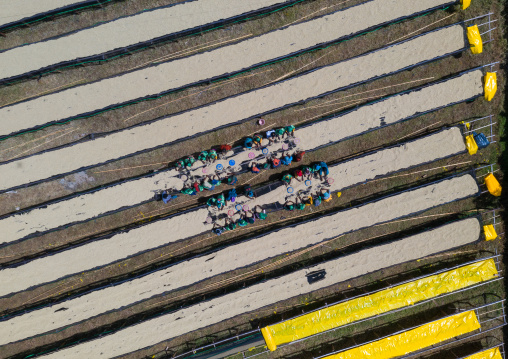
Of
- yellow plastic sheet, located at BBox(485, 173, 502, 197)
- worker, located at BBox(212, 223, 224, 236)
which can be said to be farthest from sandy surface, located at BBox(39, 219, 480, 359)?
worker, located at BBox(212, 223, 224, 236)

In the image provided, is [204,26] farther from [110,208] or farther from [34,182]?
[34,182]

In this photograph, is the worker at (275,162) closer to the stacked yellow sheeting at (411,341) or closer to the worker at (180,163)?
the worker at (180,163)

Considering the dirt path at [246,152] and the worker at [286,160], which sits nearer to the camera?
the worker at [286,160]

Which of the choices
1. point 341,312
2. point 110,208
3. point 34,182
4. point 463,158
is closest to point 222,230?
point 110,208

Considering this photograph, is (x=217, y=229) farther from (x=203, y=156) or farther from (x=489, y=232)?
(x=489, y=232)

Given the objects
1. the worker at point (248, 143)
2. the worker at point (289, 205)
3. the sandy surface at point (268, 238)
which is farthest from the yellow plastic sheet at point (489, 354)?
the worker at point (248, 143)

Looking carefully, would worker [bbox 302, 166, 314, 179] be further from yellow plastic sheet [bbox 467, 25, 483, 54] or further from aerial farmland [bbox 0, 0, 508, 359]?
yellow plastic sheet [bbox 467, 25, 483, 54]
